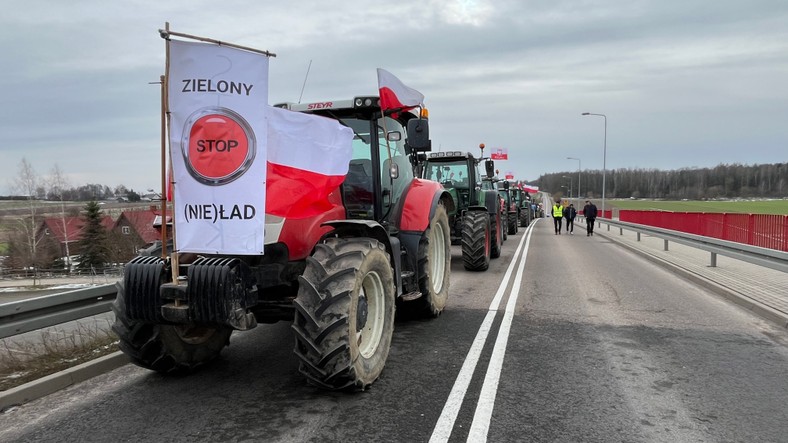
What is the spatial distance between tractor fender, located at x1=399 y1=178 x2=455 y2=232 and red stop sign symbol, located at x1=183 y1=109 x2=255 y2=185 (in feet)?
8.53

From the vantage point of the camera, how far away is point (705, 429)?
3350mm

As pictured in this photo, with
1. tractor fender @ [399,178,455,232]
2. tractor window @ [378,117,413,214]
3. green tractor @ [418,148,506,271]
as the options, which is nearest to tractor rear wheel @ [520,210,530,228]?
green tractor @ [418,148,506,271]

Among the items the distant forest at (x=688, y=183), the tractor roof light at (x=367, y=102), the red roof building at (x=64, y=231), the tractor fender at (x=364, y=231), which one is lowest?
the red roof building at (x=64, y=231)

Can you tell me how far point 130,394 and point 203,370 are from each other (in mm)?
665

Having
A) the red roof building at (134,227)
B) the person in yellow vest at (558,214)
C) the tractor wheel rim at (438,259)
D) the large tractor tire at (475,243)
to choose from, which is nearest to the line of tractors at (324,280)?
the tractor wheel rim at (438,259)

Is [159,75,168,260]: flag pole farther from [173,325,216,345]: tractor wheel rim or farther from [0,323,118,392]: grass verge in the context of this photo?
[0,323,118,392]: grass verge

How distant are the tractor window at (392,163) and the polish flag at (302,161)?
1225mm

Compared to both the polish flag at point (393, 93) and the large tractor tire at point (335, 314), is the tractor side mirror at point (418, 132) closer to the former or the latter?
the polish flag at point (393, 93)

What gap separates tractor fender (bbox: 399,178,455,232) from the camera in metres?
5.66

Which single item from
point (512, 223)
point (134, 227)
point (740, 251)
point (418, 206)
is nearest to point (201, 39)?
point (418, 206)

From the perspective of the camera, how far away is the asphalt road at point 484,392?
328cm

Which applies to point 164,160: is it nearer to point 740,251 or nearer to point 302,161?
point 302,161

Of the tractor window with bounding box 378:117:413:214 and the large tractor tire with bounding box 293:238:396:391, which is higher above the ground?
the tractor window with bounding box 378:117:413:214

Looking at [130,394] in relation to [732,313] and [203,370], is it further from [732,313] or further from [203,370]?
[732,313]
